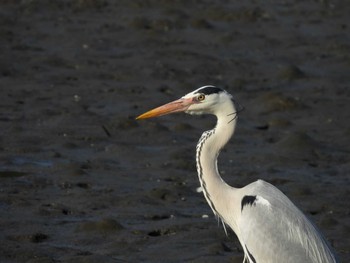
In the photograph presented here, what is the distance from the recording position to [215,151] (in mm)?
7457

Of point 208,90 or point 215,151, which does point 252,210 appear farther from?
point 208,90

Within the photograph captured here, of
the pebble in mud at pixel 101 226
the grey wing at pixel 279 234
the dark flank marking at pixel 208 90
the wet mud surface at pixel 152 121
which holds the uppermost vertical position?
the dark flank marking at pixel 208 90

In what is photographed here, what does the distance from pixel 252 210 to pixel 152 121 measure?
4055 mm

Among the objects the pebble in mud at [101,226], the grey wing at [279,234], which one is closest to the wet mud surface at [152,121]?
the pebble in mud at [101,226]

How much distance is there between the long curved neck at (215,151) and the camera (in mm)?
7441

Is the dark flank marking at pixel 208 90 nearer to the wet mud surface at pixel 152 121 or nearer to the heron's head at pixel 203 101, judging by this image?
the heron's head at pixel 203 101

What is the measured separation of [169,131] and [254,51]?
3.29 metres

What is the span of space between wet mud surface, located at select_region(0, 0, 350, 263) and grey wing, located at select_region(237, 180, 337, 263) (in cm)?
89

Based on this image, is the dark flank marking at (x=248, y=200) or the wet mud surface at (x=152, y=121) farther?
the wet mud surface at (x=152, y=121)

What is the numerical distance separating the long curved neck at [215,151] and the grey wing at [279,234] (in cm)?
33

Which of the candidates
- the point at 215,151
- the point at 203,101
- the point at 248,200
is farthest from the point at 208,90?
the point at 248,200

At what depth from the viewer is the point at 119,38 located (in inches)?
554

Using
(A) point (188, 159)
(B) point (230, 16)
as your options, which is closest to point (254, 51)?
(B) point (230, 16)

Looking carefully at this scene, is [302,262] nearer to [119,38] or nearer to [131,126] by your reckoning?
[131,126]
